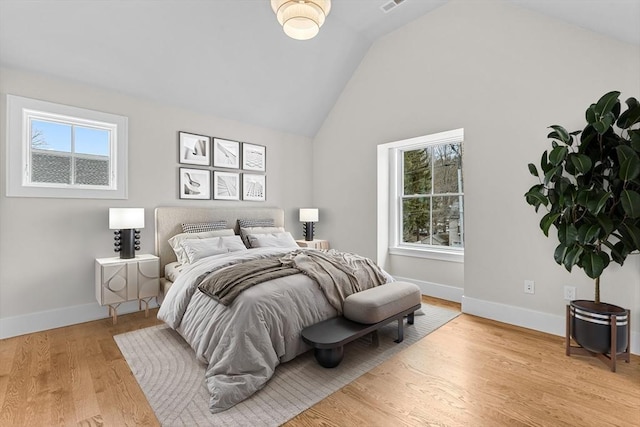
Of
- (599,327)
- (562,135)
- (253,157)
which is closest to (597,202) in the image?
(562,135)

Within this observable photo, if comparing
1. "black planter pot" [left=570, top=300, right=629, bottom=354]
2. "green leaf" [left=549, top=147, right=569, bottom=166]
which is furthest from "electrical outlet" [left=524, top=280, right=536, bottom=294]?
"green leaf" [left=549, top=147, right=569, bottom=166]

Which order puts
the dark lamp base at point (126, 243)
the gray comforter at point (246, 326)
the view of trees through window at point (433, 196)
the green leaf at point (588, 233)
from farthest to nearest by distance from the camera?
1. the view of trees through window at point (433, 196)
2. the dark lamp base at point (126, 243)
3. the green leaf at point (588, 233)
4. the gray comforter at point (246, 326)

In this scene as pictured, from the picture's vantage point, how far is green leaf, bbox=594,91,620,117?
7.13 ft

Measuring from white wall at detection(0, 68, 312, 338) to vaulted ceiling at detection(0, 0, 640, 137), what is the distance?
16 cm

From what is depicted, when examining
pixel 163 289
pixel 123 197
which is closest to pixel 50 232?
pixel 123 197

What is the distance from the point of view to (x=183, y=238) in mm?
3568

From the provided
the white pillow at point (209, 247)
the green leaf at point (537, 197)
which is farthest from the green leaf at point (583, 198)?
the white pillow at point (209, 247)

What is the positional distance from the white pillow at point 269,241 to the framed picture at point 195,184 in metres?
0.85

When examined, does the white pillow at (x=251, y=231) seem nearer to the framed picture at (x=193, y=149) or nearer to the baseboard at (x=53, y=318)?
Answer: the framed picture at (x=193, y=149)

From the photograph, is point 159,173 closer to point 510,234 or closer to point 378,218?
point 378,218

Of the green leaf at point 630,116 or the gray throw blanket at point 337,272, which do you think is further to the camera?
the gray throw blanket at point 337,272

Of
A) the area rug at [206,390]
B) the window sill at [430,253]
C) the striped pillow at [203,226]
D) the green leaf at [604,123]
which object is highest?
the green leaf at [604,123]

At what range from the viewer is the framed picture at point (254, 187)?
4.57 metres

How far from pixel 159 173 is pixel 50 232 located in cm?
121
